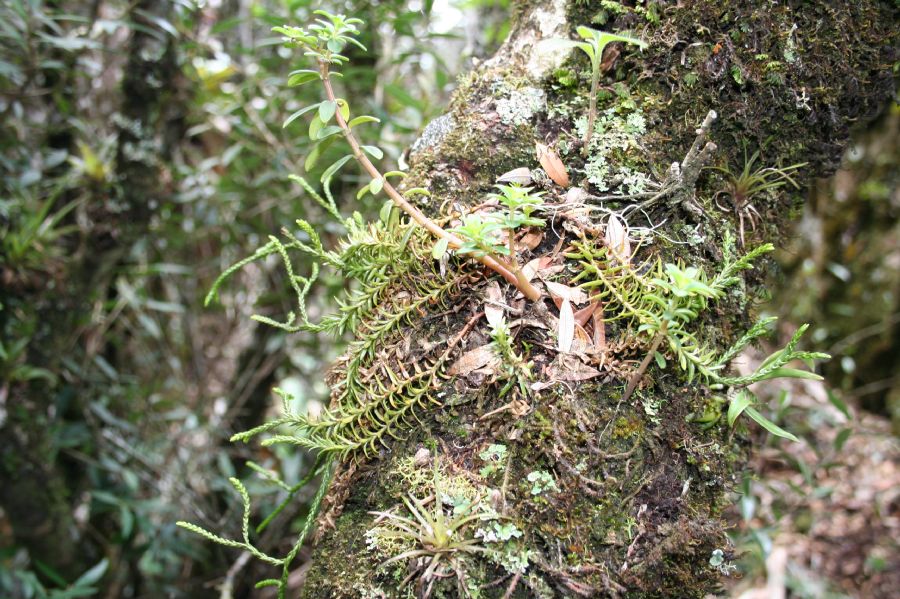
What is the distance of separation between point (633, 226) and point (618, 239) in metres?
0.05

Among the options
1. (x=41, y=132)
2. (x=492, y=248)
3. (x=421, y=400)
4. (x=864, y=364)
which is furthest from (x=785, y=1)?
(x=864, y=364)

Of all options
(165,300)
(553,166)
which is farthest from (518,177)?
(165,300)

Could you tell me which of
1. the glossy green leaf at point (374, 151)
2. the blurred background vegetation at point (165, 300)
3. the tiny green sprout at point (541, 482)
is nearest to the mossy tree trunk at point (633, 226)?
the tiny green sprout at point (541, 482)

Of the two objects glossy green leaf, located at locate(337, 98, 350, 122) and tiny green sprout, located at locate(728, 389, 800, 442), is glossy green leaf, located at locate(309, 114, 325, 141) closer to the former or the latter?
glossy green leaf, located at locate(337, 98, 350, 122)

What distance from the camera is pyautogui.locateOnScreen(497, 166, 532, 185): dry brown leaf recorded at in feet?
3.21

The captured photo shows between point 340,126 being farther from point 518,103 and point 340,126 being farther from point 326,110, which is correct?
point 518,103

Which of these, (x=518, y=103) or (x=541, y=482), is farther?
(x=518, y=103)

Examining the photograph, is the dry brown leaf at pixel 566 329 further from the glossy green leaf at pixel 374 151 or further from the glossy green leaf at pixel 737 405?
the glossy green leaf at pixel 374 151

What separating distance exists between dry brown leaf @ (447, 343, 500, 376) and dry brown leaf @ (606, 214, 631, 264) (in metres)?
0.24

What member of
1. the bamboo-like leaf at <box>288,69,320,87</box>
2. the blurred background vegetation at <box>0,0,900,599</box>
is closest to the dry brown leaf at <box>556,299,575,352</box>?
the bamboo-like leaf at <box>288,69,320,87</box>

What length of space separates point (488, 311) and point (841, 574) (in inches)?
98.5

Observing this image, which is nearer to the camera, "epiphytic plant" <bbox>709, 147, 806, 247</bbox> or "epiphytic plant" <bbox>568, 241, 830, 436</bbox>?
"epiphytic plant" <bbox>568, 241, 830, 436</bbox>

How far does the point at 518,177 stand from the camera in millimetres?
980

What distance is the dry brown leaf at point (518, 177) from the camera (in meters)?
0.98
